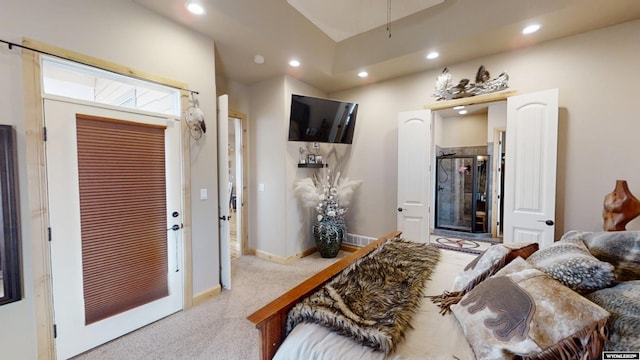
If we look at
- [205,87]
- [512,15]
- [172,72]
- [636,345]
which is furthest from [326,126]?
[636,345]

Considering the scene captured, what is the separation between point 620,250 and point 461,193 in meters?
3.04

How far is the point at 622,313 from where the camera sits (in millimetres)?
901

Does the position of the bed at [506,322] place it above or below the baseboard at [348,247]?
above

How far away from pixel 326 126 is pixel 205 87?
1814mm

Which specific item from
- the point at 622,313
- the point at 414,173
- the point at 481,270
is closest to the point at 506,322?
the point at 622,313

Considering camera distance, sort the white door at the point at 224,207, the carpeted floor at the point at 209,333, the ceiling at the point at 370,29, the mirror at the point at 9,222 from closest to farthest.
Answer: the mirror at the point at 9,222, the carpeted floor at the point at 209,333, the ceiling at the point at 370,29, the white door at the point at 224,207

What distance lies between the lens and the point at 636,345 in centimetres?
81

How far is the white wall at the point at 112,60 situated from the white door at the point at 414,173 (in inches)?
101

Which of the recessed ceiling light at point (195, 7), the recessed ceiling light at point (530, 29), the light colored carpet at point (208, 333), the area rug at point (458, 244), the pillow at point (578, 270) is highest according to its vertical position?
the recessed ceiling light at point (195, 7)

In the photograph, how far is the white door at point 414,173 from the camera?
349cm

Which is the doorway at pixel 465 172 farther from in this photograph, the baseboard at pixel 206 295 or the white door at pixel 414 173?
the baseboard at pixel 206 295

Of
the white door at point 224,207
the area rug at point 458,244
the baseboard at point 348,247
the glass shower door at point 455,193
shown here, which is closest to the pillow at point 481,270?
the area rug at point 458,244

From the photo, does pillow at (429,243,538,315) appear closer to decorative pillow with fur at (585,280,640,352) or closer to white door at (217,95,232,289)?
decorative pillow with fur at (585,280,640,352)

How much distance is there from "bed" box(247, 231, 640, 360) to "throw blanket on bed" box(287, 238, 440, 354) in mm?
36
